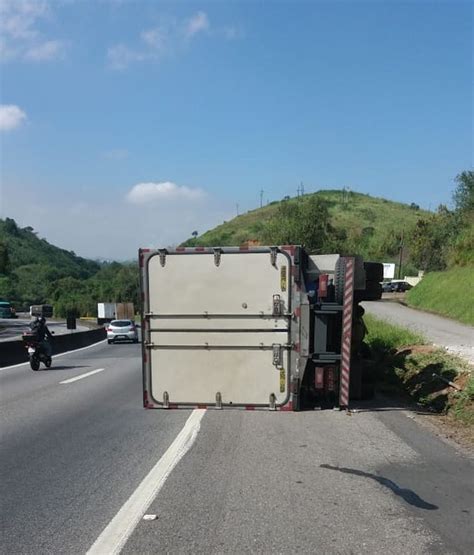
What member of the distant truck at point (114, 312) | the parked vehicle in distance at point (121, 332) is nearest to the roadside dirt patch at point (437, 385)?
Answer: the parked vehicle in distance at point (121, 332)

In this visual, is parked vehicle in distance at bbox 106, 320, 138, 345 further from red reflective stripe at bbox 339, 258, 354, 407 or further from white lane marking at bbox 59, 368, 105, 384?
red reflective stripe at bbox 339, 258, 354, 407

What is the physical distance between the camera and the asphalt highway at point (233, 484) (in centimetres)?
461

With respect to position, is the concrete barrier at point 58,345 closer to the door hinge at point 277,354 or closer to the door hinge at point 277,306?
the door hinge at point 277,354

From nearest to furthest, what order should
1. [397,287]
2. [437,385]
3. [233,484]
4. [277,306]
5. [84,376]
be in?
[233,484]
[277,306]
[437,385]
[84,376]
[397,287]

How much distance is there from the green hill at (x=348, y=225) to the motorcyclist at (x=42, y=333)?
4294cm

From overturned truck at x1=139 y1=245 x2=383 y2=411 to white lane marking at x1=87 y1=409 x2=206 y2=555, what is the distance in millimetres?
1099

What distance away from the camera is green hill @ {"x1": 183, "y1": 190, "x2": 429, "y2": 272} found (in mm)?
68125

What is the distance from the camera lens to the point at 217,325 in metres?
8.88

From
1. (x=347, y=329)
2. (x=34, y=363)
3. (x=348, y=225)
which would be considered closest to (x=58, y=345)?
(x=34, y=363)

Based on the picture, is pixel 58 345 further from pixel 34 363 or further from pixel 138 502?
A: pixel 138 502

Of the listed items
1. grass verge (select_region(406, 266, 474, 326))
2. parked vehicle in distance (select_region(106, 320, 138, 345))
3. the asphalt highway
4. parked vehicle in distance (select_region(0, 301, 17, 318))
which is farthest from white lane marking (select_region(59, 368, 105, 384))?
parked vehicle in distance (select_region(0, 301, 17, 318))

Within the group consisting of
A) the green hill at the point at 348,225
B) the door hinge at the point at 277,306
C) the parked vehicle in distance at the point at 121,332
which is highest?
the green hill at the point at 348,225

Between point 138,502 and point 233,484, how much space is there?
990 mm

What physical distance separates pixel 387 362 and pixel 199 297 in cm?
796
